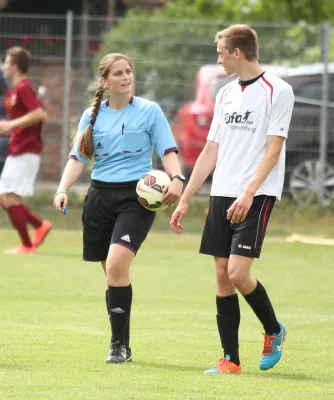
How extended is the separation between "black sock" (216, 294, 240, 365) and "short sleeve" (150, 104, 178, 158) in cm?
102

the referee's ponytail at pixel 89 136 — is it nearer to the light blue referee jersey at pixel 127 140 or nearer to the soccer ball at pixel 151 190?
the light blue referee jersey at pixel 127 140

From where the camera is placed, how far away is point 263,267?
13.4 m

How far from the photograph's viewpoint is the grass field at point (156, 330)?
671cm

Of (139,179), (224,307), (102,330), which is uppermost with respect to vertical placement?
(139,179)

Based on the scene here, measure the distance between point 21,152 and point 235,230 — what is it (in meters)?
→ 7.09

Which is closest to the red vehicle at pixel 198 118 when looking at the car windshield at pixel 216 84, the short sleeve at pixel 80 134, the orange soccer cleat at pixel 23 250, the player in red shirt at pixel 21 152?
the car windshield at pixel 216 84

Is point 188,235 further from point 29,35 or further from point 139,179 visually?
point 139,179

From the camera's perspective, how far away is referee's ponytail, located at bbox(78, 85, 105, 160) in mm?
7914

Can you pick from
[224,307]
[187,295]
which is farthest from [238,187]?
[187,295]

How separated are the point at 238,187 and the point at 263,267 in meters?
6.13

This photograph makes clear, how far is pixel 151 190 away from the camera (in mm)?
7621

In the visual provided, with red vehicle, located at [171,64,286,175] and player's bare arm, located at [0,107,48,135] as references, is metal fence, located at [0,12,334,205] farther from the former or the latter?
player's bare arm, located at [0,107,48,135]

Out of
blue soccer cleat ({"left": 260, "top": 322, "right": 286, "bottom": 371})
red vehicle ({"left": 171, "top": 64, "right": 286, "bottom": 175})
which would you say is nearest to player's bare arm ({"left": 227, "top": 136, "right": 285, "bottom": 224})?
blue soccer cleat ({"left": 260, "top": 322, "right": 286, "bottom": 371})

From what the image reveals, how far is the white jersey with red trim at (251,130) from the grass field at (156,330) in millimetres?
1116
